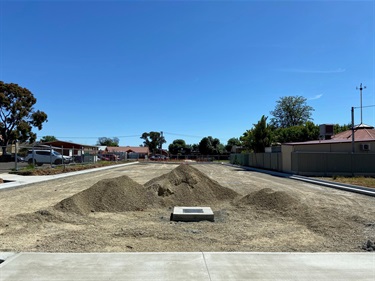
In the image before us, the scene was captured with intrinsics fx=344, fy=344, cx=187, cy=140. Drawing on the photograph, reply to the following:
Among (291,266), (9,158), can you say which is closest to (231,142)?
(9,158)

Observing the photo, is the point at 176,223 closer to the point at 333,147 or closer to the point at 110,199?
the point at 110,199

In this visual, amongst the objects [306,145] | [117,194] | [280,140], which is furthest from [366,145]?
[280,140]

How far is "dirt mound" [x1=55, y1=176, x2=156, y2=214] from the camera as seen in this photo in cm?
983

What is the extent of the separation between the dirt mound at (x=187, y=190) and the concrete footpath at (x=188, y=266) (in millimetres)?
5812

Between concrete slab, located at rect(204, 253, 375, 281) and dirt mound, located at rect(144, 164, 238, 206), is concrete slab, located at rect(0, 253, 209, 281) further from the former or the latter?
dirt mound, located at rect(144, 164, 238, 206)

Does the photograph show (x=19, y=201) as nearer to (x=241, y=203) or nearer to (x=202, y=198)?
(x=202, y=198)

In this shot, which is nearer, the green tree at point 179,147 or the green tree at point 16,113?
the green tree at point 16,113

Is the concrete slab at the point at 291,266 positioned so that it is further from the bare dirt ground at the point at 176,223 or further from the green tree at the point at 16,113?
the green tree at the point at 16,113

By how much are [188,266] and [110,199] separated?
20.0ft

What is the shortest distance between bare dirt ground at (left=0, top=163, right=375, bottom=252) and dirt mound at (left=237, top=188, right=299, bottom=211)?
30 millimetres

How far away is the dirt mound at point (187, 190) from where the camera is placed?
1169 cm

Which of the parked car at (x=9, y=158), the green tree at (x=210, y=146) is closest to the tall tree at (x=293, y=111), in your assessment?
the green tree at (x=210, y=146)

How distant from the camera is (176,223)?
8.69 m

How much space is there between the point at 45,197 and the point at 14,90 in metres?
49.1
